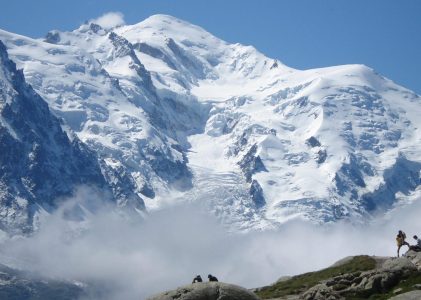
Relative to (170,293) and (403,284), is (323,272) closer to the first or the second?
(403,284)

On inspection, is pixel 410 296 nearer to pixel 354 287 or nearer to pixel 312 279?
pixel 354 287

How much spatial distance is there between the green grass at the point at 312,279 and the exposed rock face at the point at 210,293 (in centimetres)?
2116

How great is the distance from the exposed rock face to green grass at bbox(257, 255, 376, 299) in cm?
2116

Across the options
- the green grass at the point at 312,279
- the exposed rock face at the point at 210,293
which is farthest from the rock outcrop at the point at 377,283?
the exposed rock face at the point at 210,293

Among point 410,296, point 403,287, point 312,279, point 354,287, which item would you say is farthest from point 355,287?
point 312,279

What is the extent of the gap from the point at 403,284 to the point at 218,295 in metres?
16.2

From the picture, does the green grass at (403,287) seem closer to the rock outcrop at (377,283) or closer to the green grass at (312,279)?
the rock outcrop at (377,283)

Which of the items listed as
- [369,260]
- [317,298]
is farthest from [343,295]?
[369,260]

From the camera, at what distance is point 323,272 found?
94.5 meters

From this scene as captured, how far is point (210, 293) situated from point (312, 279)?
104 ft

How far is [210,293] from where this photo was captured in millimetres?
62156

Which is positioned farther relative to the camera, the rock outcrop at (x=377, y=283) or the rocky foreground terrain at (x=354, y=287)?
the rock outcrop at (x=377, y=283)

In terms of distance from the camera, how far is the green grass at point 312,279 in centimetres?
8525

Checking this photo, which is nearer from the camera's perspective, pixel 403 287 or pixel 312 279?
pixel 403 287
